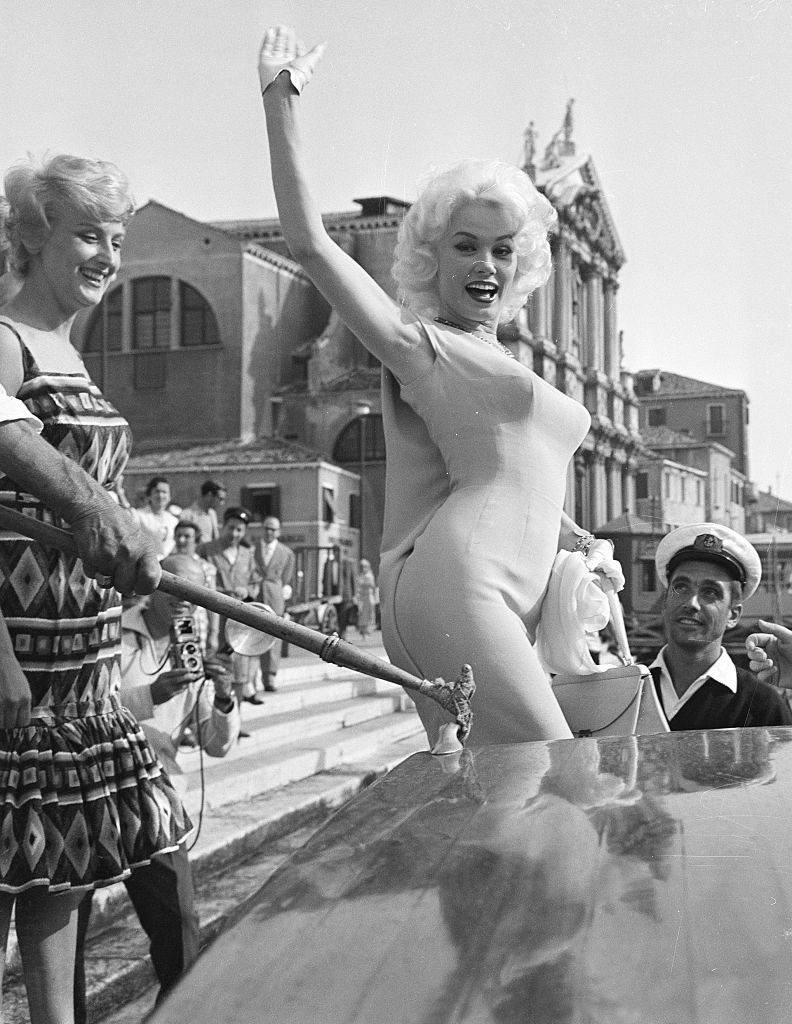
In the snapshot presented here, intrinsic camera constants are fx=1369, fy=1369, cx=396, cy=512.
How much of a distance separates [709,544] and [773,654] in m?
0.78

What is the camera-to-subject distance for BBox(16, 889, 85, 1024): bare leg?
7.72ft

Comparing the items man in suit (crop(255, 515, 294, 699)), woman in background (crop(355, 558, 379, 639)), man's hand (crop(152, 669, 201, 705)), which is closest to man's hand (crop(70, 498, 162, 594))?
man's hand (crop(152, 669, 201, 705))

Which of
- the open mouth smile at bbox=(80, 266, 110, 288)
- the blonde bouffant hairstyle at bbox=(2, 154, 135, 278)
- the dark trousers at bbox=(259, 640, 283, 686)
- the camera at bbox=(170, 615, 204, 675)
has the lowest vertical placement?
the dark trousers at bbox=(259, 640, 283, 686)

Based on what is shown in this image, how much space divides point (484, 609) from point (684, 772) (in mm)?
1075

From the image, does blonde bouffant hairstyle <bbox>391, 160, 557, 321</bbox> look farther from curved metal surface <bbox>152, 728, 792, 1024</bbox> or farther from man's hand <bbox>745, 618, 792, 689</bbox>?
curved metal surface <bbox>152, 728, 792, 1024</bbox>

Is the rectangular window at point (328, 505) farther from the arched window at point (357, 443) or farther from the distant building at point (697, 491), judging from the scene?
the distant building at point (697, 491)

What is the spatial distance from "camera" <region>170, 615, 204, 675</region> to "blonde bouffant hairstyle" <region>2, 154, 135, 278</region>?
1328 mm

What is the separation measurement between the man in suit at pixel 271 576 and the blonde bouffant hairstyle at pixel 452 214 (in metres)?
8.38

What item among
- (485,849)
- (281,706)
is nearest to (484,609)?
(485,849)

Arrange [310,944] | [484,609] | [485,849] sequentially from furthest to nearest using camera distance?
[484,609] < [485,849] < [310,944]

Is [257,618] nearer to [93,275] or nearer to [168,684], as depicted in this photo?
[93,275]

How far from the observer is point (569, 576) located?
2.68 metres

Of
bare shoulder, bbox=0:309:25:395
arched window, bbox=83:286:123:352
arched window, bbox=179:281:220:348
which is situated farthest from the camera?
arched window, bbox=83:286:123:352

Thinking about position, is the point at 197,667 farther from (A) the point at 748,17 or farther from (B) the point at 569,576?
(A) the point at 748,17
